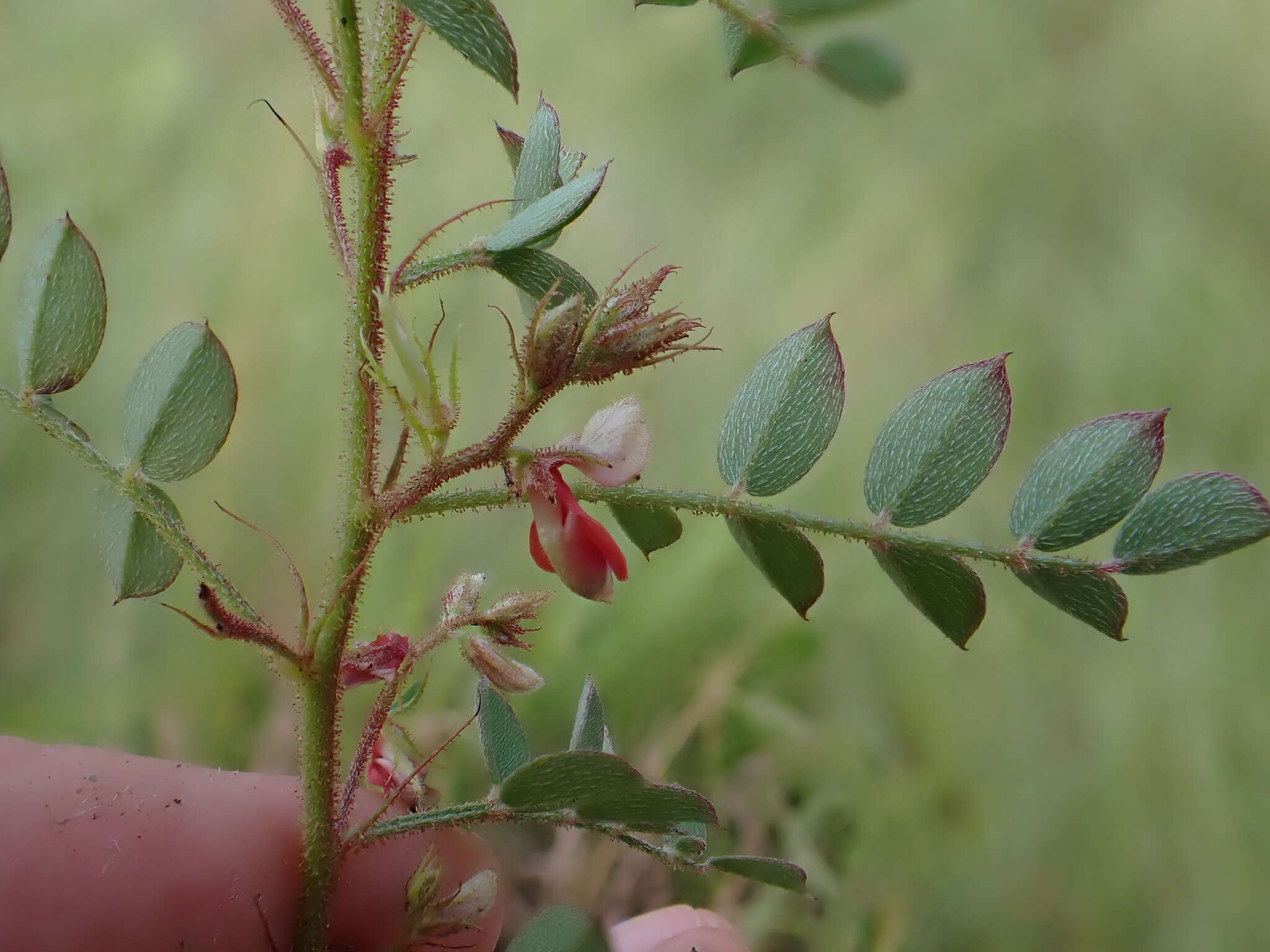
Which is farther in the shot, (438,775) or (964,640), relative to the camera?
(438,775)

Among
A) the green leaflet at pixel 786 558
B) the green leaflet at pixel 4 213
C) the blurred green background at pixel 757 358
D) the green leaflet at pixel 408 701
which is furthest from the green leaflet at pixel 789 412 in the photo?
the blurred green background at pixel 757 358

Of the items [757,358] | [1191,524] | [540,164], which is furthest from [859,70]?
[757,358]

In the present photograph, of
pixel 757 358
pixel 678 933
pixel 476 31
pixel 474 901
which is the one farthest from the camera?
pixel 757 358

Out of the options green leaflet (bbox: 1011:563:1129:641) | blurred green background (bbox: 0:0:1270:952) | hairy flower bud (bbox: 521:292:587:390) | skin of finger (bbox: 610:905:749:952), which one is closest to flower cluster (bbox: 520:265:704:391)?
hairy flower bud (bbox: 521:292:587:390)

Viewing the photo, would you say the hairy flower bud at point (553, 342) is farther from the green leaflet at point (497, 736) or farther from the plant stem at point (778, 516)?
the green leaflet at point (497, 736)

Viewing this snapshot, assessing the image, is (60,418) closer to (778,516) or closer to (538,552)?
(538,552)

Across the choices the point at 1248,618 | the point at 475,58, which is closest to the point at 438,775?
the point at 475,58

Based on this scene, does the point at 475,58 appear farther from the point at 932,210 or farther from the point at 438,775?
the point at 932,210
